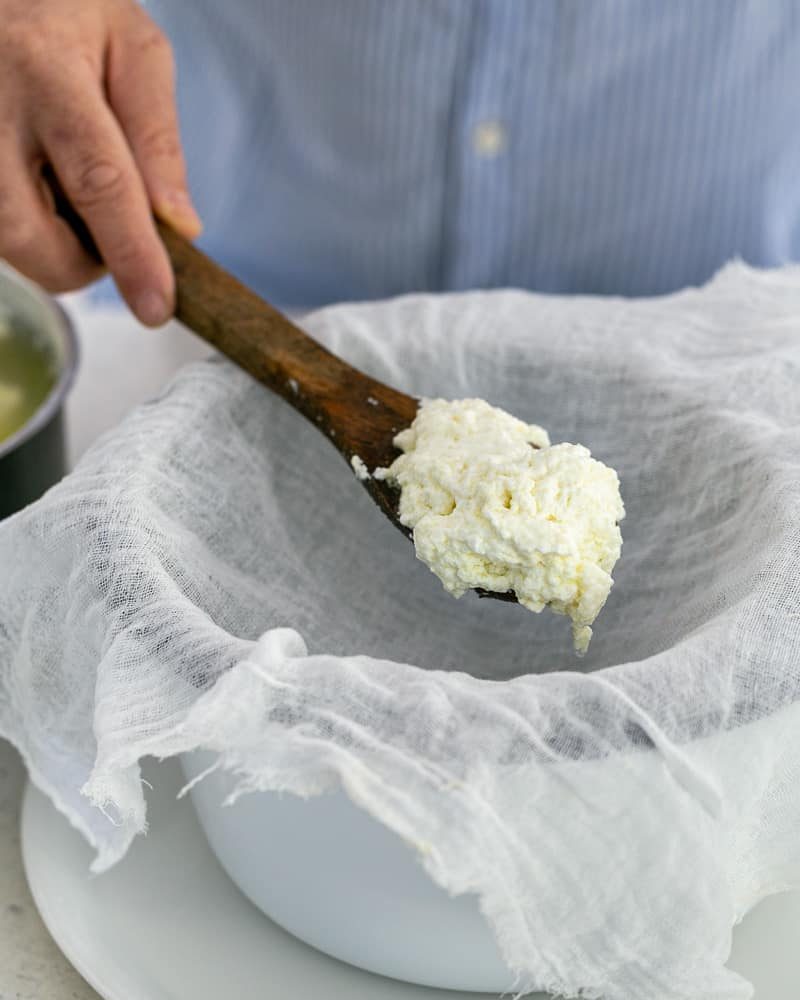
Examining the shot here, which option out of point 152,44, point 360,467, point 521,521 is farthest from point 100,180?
point 521,521

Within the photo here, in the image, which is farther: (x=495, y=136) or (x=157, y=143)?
(x=495, y=136)

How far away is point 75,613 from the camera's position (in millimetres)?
519

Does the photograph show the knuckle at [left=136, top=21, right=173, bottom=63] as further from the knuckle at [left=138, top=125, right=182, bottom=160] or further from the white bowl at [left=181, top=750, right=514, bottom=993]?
the white bowl at [left=181, top=750, right=514, bottom=993]

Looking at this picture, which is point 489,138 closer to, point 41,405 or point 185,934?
point 41,405

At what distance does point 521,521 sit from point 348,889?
169 mm

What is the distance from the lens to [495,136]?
88 cm

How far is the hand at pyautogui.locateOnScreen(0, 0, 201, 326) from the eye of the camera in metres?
0.70

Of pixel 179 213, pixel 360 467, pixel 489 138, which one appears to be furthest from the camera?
pixel 489 138

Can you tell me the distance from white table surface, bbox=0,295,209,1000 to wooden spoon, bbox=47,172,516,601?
0.82 ft

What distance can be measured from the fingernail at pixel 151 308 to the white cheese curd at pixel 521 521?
8.4 inches

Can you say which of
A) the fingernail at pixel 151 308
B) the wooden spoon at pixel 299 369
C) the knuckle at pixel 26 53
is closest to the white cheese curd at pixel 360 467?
the wooden spoon at pixel 299 369

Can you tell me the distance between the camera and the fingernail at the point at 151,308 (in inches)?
27.8

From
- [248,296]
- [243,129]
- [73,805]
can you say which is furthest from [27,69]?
[73,805]

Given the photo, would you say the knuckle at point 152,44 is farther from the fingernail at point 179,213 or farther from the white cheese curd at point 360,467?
the white cheese curd at point 360,467
